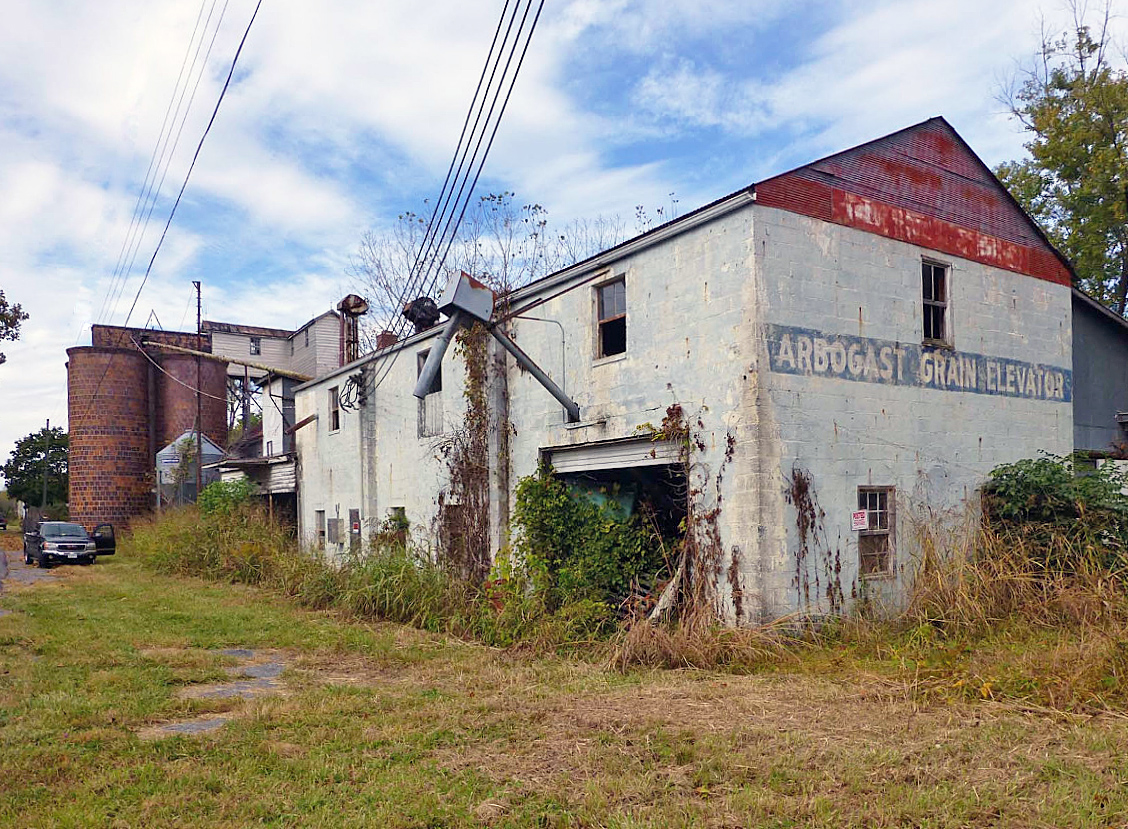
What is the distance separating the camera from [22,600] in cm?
1792

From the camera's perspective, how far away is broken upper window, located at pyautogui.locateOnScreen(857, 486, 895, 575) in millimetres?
11812

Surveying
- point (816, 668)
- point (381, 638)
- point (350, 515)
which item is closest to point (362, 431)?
point (350, 515)

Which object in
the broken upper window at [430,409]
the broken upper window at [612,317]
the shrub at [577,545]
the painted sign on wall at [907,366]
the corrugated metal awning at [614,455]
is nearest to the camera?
the painted sign on wall at [907,366]

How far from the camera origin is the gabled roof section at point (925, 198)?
465 inches

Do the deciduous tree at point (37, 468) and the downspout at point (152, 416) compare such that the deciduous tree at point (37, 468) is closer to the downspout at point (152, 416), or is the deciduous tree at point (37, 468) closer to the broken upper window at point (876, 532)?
the downspout at point (152, 416)

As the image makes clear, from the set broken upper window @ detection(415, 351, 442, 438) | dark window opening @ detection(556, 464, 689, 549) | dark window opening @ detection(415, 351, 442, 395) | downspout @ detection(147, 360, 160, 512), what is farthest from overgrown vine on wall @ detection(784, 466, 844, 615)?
downspout @ detection(147, 360, 160, 512)

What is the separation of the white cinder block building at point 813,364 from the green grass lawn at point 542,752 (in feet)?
7.75

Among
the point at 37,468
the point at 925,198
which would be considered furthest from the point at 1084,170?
the point at 37,468

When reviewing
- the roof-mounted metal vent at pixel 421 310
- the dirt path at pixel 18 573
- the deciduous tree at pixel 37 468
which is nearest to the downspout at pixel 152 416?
the dirt path at pixel 18 573

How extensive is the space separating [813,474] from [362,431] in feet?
40.6

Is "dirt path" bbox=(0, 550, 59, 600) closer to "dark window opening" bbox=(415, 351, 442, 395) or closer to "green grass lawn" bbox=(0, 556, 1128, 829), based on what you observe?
"dark window opening" bbox=(415, 351, 442, 395)

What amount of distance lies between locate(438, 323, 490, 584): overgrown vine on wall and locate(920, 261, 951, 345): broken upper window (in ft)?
22.8

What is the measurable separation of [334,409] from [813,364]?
14.5 meters

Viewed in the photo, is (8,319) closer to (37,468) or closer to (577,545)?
(577,545)
